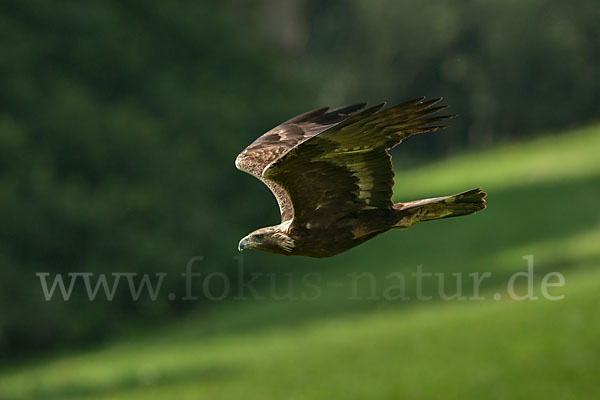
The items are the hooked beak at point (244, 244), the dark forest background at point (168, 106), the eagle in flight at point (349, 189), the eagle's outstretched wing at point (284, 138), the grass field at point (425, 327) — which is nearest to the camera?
the eagle in flight at point (349, 189)

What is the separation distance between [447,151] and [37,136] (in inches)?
949

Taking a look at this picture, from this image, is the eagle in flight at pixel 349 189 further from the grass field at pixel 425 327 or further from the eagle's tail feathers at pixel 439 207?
the grass field at pixel 425 327

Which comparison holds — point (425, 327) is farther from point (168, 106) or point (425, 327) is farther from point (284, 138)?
point (284, 138)

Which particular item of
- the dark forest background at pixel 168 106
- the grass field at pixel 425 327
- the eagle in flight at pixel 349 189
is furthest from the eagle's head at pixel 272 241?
the dark forest background at pixel 168 106

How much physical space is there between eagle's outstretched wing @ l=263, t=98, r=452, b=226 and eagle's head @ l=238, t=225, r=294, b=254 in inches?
3.8

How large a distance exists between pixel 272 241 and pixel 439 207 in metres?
0.72

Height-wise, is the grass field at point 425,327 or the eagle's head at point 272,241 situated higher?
the grass field at point 425,327

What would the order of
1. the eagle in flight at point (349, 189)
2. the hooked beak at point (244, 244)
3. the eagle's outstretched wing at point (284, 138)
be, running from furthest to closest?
the eagle's outstretched wing at point (284, 138) < the hooked beak at point (244, 244) < the eagle in flight at point (349, 189)

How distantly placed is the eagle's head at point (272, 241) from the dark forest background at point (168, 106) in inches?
777

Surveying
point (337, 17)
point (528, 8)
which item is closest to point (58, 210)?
point (528, 8)

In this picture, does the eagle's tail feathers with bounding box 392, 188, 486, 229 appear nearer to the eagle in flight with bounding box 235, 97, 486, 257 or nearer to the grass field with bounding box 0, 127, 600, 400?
the eagle in flight with bounding box 235, 97, 486, 257

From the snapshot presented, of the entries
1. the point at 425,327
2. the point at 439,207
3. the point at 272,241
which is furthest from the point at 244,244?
the point at 425,327

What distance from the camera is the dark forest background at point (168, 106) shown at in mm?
25344

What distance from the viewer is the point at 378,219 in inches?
183
